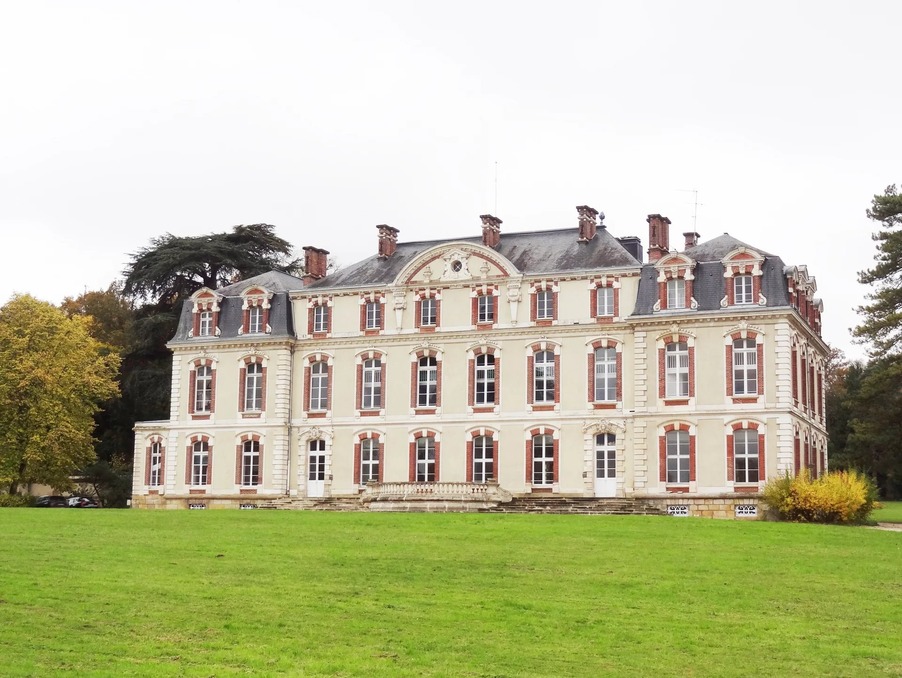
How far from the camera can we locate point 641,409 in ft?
140

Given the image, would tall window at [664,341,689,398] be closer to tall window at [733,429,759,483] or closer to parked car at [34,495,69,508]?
tall window at [733,429,759,483]

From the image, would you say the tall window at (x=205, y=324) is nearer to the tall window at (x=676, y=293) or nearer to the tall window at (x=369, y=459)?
the tall window at (x=369, y=459)

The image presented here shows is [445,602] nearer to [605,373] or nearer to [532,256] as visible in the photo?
[605,373]

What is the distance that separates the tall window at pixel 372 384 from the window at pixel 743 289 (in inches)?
522

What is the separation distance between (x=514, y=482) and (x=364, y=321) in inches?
334

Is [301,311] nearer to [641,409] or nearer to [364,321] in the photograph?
[364,321]

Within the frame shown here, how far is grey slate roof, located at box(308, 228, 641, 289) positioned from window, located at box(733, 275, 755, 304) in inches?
139

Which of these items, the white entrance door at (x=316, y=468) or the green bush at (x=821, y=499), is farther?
the white entrance door at (x=316, y=468)

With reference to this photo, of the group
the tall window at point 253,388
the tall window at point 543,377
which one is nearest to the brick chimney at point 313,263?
the tall window at point 253,388

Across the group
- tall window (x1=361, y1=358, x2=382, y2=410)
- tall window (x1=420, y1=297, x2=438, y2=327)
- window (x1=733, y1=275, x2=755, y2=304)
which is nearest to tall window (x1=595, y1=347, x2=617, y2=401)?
window (x1=733, y1=275, x2=755, y2=304)

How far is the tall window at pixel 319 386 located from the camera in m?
47.8

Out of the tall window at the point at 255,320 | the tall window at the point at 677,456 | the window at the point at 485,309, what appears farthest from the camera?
the tall window at the point at 255,320

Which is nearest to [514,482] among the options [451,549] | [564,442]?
[564,442]

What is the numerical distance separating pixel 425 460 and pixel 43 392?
15641mm
